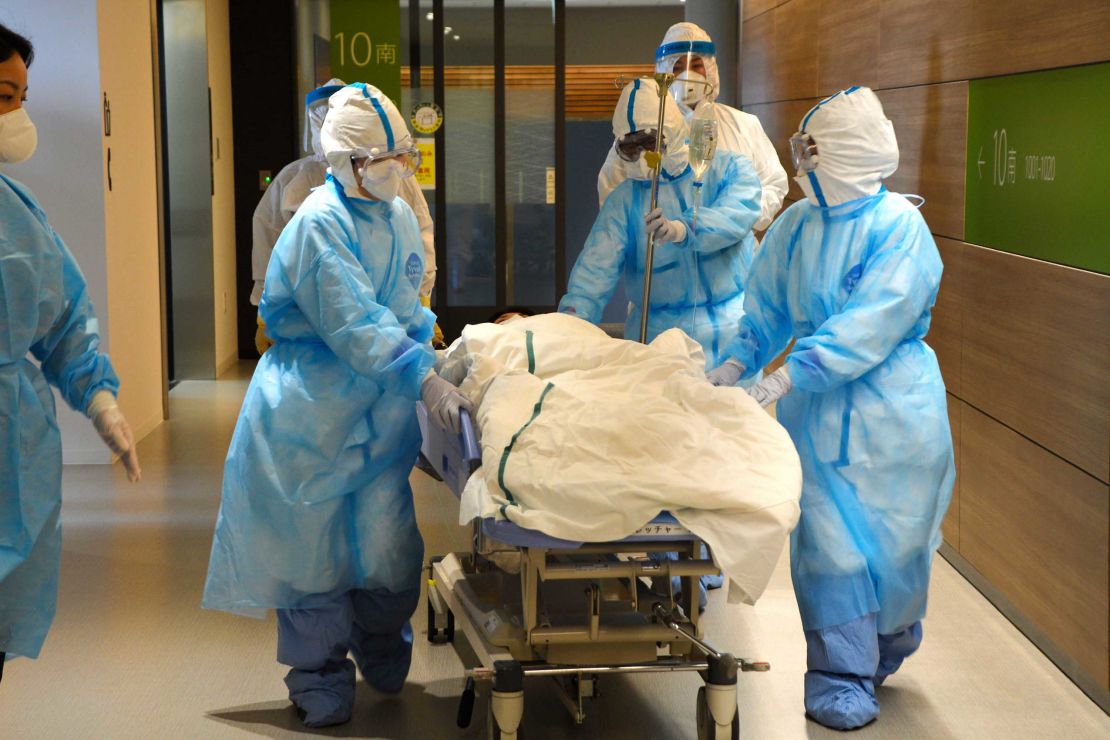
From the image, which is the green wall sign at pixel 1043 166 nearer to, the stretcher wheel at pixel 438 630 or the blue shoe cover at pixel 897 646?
the blue shoe cover at pixel 897 646

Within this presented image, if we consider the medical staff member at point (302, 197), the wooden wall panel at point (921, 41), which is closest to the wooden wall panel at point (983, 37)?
the wooden wall panel at point (921, 41)

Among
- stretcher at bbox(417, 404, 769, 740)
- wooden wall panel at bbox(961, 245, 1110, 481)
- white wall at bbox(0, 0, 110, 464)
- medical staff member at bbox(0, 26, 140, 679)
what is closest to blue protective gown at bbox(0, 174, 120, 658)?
medical staff member at bbox(0, 26, 140, 679)

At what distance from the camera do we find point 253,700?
333 centimetres

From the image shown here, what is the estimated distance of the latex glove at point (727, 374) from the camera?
3.34m

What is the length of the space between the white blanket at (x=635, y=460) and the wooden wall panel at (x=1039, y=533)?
116 centimetres

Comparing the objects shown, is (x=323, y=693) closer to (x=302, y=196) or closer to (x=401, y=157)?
(x=401, y=157)

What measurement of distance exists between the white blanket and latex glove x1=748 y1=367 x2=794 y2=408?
0.68 ft

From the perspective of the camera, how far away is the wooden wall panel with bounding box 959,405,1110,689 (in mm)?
3305

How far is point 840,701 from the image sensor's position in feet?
10.3

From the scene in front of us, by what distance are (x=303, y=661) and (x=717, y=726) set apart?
3.37ft

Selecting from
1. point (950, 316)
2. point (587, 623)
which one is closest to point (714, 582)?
point (950, 316)

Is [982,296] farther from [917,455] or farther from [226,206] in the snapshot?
[226,206]

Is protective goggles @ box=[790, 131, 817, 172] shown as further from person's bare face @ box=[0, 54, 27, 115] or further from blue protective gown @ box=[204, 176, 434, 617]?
person's bare face @ box=[0, 54, 27, 115]

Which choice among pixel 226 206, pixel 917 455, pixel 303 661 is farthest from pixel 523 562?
pixel 226 206
